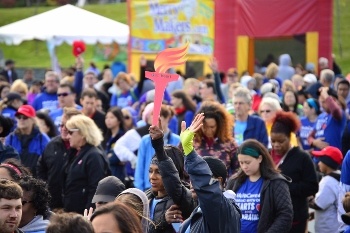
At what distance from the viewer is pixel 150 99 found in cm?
1440

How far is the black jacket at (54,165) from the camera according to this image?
33.5ft

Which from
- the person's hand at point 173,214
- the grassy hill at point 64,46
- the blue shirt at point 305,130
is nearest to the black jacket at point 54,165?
the person's hand at point 173,214

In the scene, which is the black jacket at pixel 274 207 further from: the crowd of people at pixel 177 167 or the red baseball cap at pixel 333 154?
the red baseball cap at pixel 333 154

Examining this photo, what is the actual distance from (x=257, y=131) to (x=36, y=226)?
5.14 meters

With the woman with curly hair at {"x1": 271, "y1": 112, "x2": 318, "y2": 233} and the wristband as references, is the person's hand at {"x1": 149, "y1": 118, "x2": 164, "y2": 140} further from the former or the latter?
the woman with curly hair at {"x1": 271, "y1": 112, "x2": 318, "y2": 233}

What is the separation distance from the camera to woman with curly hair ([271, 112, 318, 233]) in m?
9.13

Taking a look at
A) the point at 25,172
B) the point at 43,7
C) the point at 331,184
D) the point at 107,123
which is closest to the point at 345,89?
the point at 107,123

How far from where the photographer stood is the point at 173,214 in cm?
680

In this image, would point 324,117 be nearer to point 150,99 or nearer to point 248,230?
point 150,99

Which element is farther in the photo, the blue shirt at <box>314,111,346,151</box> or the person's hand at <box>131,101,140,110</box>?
the person's hand at <box>131,101,140,110</box>

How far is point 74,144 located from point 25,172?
2.63m

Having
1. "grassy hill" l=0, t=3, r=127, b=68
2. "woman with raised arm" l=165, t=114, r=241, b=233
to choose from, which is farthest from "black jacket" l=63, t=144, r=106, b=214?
"grassy hill" l=0, t=3, r=127, b=68

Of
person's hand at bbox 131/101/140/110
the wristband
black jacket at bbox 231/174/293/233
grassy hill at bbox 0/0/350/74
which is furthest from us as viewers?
grassy hill at bbox 0/0/350/74

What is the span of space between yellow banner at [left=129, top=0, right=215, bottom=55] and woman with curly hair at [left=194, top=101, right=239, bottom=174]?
1332 centimetres
